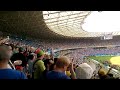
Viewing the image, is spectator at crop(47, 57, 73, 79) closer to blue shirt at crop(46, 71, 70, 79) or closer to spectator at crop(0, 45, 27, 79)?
blue shirt at crop(46, 71, 70, 79)

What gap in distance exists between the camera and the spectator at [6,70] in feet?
8.69

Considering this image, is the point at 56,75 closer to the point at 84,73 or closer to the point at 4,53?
the point at 4,53

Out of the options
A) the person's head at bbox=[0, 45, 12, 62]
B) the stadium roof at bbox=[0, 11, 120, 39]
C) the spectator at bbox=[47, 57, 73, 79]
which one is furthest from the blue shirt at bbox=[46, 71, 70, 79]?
the stadium roof at bbox=[0, 11, 120, 39]

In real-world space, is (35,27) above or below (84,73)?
above

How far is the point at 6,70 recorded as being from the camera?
2.71 m

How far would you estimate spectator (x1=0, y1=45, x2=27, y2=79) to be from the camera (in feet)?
8.69

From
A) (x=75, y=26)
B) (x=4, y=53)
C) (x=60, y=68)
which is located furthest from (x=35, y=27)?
(x=75, y=26)

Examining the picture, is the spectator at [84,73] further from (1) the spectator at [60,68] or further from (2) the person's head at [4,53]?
(2) the person's head at [4,53]

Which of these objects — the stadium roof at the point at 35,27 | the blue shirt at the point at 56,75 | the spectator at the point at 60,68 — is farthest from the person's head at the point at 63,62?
the stadium roof at the point at 35,27
